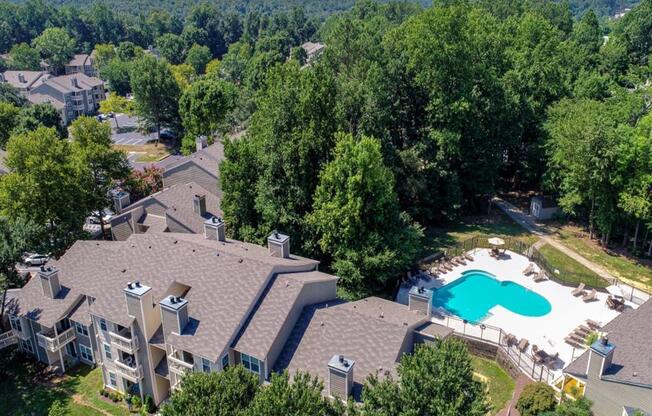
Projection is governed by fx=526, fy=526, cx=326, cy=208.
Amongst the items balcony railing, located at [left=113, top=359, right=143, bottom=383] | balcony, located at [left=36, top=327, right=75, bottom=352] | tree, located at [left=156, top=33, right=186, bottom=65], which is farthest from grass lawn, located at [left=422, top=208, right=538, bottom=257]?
tree, located at [left=156, top=33, right=186, bottom=65]

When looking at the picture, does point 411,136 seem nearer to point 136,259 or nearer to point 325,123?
point 325,123

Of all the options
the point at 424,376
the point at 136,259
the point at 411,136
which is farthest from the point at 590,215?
the point at 136,259

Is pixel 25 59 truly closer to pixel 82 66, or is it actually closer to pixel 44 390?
pixel 82 66

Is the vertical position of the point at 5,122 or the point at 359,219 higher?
the point at 359,219

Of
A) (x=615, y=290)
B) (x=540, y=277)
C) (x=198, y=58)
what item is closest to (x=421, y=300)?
(x=540, y=277)

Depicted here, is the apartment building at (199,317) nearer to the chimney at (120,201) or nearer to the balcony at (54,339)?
the balcony at (54,339)

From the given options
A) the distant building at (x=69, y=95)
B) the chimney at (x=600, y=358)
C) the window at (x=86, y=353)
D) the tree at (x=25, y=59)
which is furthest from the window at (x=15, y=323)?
the tree at (x=25, y=59)
